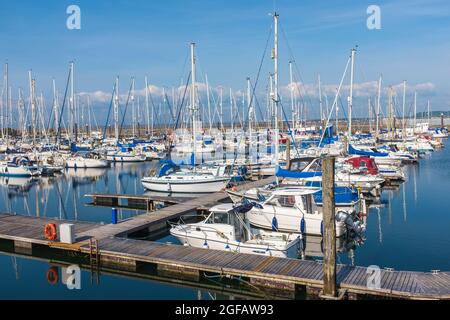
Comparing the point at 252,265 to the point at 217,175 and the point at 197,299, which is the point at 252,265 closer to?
the point at 197,299

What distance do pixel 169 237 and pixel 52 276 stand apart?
236 inches

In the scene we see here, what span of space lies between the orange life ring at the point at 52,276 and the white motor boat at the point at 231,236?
4.98 m

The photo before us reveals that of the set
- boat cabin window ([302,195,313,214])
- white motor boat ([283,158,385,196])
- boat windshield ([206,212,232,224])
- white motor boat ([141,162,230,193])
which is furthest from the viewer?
white motor boat ([141,162,230,193])

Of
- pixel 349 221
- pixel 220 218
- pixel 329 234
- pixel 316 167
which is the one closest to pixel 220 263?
pixel 220 218

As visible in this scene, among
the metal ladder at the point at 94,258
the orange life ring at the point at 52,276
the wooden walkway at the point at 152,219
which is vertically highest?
the wooden walkway at the point at 152,219

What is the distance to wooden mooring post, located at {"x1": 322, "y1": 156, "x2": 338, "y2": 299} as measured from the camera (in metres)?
12.8

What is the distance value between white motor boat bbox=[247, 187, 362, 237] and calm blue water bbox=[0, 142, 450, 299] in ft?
2.70

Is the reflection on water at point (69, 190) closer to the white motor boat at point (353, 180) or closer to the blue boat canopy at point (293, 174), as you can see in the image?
the blue boat canopy at point (293, 174)

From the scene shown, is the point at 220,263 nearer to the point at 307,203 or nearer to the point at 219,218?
the point at 219,218

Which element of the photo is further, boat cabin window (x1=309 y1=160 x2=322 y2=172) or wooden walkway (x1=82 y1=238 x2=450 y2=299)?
boat cabin window (x1=309 y1=160 x2=322 y2=172)

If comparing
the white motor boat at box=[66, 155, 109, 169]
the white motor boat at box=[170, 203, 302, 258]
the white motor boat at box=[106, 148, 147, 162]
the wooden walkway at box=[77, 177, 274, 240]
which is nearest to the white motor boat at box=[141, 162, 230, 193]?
the wooden walkway at box=[77, 177, 274, 240]

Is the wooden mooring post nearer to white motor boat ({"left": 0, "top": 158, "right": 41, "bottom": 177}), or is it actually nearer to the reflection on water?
the reflection on water

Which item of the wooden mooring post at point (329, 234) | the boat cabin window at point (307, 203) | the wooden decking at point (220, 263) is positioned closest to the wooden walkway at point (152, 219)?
the wooden decking at point (220, 263)

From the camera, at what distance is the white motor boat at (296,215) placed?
68.4 feet
